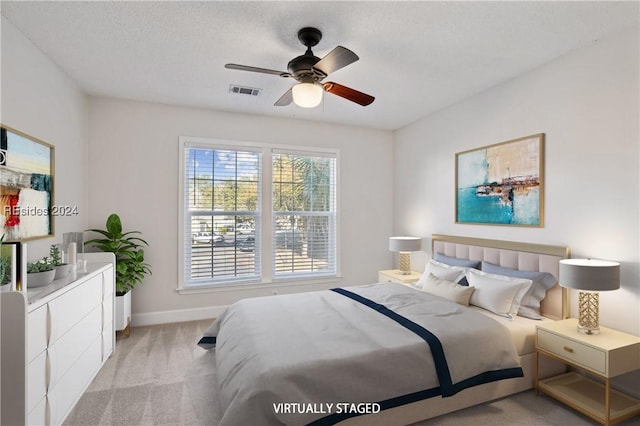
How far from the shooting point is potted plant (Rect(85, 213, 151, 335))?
3.47 m

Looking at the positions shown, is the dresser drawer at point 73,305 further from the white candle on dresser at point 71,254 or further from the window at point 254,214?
the window at point 254,214

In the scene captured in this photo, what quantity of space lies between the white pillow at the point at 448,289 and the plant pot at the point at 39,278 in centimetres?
319

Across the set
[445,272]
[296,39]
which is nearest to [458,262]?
[445,272]

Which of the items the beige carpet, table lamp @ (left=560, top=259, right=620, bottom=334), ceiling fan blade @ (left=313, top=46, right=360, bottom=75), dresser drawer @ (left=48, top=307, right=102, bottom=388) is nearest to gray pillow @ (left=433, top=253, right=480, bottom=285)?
table lamp @ (left=560, top=259, right=620, bottom=334)

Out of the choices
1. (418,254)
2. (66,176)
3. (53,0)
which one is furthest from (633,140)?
(66,176)

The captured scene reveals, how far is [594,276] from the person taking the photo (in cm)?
223

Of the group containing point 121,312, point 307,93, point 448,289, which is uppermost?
point 307,93

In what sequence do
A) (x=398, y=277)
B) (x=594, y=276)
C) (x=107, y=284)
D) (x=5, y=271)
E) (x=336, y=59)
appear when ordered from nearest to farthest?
1. (x=5, y=271)
2. (x=336, y=59)
3. (x=594, y=276)
4. (x=107, y=284)
5. (x=398, y=277)

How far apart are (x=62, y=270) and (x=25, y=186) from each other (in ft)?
2.44

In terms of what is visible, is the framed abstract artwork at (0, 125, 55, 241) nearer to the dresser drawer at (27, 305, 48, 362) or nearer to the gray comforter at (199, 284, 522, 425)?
the dresser drawer at (27, 305, 48, 362)

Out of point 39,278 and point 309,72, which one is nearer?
point 39,278

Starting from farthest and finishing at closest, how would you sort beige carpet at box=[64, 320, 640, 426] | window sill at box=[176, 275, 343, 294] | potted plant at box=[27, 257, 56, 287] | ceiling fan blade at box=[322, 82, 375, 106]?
window sill at box=[176, 275, 343, 294] → ceiling fan blade at box=[322, 82, 375, 106] → beige carpet at box=[64, 320, 640, 426] → potted plant at box=[27, 257, 56, 287]

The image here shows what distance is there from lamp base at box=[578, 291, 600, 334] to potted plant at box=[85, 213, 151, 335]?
420 centimetres
